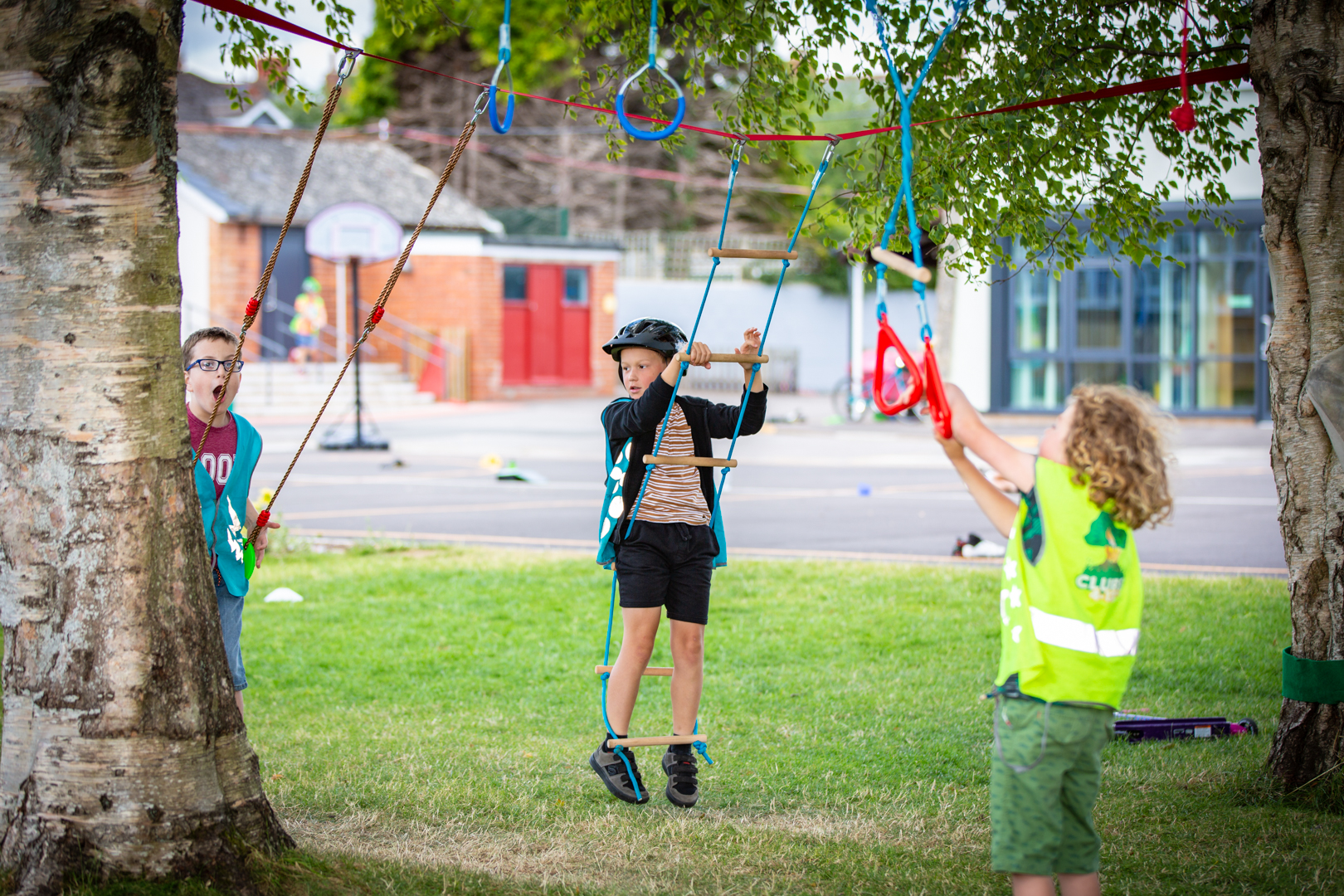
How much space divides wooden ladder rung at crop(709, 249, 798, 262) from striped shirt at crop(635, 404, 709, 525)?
1.88 feet

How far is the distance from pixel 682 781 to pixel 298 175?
94.3ft

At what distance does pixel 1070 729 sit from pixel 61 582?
99.8 inches

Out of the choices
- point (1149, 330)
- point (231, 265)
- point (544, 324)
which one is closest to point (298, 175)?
point (231, 265)

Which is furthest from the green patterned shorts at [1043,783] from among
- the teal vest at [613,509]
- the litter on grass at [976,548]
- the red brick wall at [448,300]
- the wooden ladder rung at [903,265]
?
the red brick wall at [448,300]

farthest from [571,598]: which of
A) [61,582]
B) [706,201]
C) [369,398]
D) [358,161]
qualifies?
[706,201]

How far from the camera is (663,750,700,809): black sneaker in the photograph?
4.53 m

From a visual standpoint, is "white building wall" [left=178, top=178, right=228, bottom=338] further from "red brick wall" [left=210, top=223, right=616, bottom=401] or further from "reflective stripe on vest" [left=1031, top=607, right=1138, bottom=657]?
"reflective stripe on vest" [left=1031, top=607, right=1138, bottom=657]

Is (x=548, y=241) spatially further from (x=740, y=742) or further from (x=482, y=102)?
(x=482, y=102)

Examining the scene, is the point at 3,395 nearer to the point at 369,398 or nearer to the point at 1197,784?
the point at 1197,784

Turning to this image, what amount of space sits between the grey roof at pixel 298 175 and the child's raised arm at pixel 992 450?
27.6 m

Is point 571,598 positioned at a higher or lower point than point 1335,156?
lower

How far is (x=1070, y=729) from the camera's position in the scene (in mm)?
3033

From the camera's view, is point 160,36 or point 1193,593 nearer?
point 160,36

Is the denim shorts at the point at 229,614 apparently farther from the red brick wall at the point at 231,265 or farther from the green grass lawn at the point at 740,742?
the red brick wall at the point at 231,265
